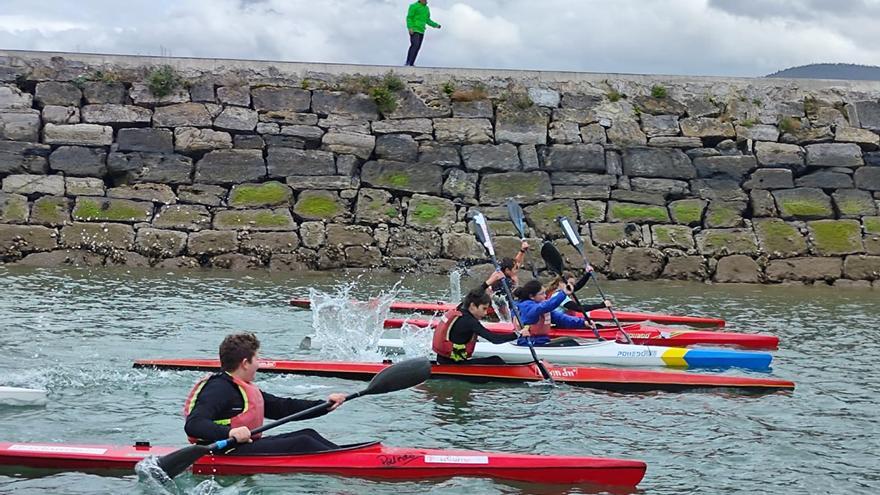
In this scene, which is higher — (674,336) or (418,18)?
(418,18)

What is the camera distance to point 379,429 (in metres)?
8.10

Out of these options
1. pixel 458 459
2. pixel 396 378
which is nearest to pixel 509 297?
pixel 396 378

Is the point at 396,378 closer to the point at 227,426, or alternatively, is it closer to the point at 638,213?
the point at 227,426

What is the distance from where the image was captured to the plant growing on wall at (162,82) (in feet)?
56.9

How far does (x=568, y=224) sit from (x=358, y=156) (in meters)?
4.88

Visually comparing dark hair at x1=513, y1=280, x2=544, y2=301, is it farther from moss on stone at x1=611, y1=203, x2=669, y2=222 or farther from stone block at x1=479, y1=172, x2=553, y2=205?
moss on stone at x1=611, y1=203, x2=669, y2=222

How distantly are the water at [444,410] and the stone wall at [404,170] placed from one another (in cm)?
340

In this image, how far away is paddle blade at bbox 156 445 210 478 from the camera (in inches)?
239

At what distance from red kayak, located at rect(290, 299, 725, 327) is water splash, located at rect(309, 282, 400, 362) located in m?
1.32

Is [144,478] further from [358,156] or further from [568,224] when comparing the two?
[358,156]

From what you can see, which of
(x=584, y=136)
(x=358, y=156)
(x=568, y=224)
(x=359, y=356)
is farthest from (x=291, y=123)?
(x=359, y=356)

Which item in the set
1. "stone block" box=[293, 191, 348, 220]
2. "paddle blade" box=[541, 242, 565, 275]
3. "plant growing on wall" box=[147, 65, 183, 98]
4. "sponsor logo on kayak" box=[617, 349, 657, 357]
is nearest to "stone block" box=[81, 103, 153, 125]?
"plant growing on wall" box=[147, 65, 183, 98]

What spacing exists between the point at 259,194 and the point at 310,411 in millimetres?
11055

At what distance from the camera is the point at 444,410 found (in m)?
8.74
